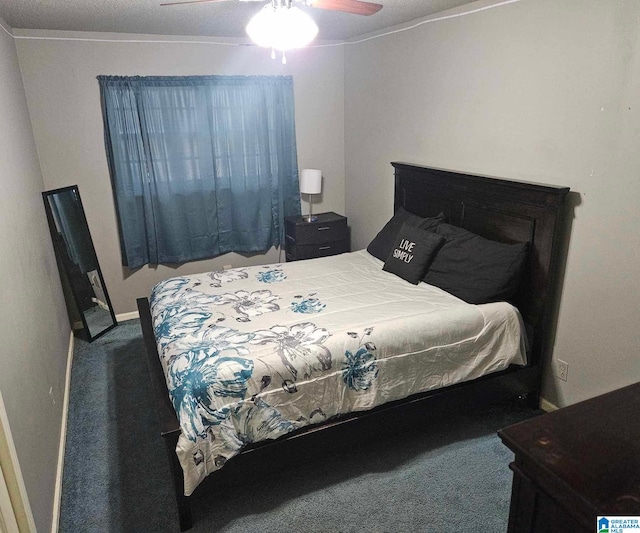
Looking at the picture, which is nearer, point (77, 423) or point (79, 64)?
point (77, 423)

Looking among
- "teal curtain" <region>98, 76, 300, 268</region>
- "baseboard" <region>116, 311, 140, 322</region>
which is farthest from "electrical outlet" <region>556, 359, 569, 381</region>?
"baseboard" <region>116, 311, 140, 322</region>

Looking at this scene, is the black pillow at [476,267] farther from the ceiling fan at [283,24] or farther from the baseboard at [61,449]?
the baseboard at [61,449]

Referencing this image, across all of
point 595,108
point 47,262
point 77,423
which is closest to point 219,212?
point 47,262

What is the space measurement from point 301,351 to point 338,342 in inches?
7.8

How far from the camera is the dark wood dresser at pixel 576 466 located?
37.4 inches

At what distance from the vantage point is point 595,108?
2277 mm

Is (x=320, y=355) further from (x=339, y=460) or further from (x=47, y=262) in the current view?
(x=47, y=262)

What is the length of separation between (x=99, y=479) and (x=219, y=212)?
254 cm

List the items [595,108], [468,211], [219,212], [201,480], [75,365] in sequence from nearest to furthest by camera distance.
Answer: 1. [201,480]
2. [595,108]
3. [468,211]
4. [75,365]
5. [219,212]

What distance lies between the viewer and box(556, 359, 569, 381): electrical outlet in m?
2.62

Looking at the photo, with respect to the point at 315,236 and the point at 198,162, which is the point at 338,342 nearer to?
the point at 315,236

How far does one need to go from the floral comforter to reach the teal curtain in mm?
1256

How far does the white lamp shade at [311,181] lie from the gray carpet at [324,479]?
2498mm

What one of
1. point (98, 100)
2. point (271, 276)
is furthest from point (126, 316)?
point (98, 100)
